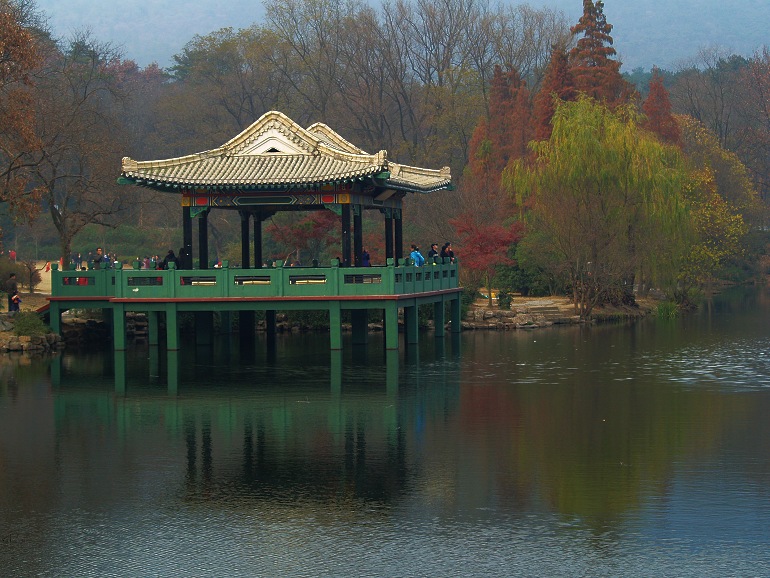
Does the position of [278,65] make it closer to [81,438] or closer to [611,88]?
[611,88]

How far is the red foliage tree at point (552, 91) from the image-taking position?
5581cm

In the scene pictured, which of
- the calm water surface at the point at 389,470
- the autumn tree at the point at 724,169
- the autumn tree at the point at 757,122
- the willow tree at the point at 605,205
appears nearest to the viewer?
the calm water surface at the point at 389,470

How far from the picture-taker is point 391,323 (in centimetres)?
2944

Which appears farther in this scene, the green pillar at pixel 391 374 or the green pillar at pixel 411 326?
the green pillar at pixel 411 326

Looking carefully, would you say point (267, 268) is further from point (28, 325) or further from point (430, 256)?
point (28, 325)

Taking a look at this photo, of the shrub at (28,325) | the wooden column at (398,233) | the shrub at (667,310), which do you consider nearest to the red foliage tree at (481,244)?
the wooden column at (398,233)

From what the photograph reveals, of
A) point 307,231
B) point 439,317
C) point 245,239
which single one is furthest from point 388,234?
point 307,231

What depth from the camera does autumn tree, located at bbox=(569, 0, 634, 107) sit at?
57.8 metres

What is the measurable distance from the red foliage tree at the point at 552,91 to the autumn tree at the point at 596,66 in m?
0.96

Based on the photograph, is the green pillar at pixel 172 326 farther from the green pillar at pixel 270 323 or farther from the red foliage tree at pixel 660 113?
the red foliage tree at pixel 660 113

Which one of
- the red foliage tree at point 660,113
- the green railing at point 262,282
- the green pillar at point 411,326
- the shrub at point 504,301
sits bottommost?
the green pillar at point 411,326

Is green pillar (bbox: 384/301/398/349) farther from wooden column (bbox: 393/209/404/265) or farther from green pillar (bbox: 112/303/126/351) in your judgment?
green pillar (bbox: 112/303/126/351)

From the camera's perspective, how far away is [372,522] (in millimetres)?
12555

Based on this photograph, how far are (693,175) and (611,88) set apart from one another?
974 centimetres
